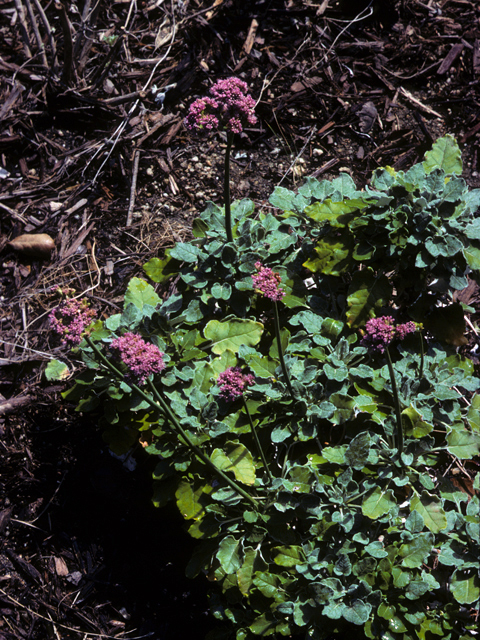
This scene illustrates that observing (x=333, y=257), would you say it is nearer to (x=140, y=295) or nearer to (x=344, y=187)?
(x=344, y=187)

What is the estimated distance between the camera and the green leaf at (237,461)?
233 centimetres

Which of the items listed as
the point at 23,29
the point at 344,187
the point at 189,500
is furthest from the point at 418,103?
the point at 189,500

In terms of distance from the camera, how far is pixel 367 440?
2307 mm

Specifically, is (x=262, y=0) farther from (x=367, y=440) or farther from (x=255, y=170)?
(x=367, y=440)

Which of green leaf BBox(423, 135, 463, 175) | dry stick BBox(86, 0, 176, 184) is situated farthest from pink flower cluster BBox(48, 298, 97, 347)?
dry stick BBox(86, 0, 176, 184)

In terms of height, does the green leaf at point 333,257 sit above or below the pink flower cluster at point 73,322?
below

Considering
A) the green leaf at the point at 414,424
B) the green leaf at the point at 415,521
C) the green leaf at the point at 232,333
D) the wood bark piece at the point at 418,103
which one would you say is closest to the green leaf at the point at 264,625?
the green leaf at the point at 415,521

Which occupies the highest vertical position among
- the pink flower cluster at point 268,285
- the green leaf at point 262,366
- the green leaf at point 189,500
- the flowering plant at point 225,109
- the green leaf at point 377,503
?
the flowering plant at point 225,109

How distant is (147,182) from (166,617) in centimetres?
290

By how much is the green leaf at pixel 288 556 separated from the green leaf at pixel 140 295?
1358 mm

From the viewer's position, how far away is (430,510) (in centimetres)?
238

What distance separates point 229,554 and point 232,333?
103cm

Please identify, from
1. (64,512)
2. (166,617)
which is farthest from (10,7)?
(166,617)

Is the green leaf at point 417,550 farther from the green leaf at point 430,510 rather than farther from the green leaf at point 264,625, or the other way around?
the green leaf at point 264,625
